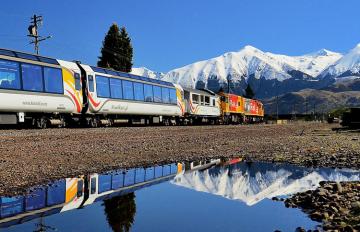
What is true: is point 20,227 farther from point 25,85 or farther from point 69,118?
point 69,118

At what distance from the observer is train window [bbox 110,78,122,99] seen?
1116 inches

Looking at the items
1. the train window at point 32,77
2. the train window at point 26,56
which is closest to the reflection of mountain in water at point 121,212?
the train window at point 32,77

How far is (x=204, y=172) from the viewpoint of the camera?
10.1m

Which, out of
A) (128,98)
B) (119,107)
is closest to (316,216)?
(119,107)

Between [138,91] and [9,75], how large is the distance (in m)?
13.0

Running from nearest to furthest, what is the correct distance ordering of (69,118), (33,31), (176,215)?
(176,215) → (69,118) → (33,31)

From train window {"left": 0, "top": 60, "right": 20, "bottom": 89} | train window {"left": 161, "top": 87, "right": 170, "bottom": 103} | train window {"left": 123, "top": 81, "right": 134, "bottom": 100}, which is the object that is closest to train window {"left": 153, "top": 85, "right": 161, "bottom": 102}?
train window {"left": 161, "top": 87, "right": 170, "bottom": 103}

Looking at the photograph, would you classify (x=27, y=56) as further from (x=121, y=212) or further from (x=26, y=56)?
(x=121, y=212)

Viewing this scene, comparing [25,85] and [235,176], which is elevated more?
[25,85]

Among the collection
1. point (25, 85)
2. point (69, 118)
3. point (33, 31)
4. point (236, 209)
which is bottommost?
point (236, 209)

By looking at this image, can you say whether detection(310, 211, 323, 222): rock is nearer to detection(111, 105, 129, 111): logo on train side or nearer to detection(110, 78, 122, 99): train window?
detection(111, 105, 129, 111): logo on train side

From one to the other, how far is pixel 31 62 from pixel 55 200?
15930 mm

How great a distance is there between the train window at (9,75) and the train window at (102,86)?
22.8ft

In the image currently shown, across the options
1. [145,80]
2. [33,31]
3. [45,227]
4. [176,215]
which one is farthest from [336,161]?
[33,31]
